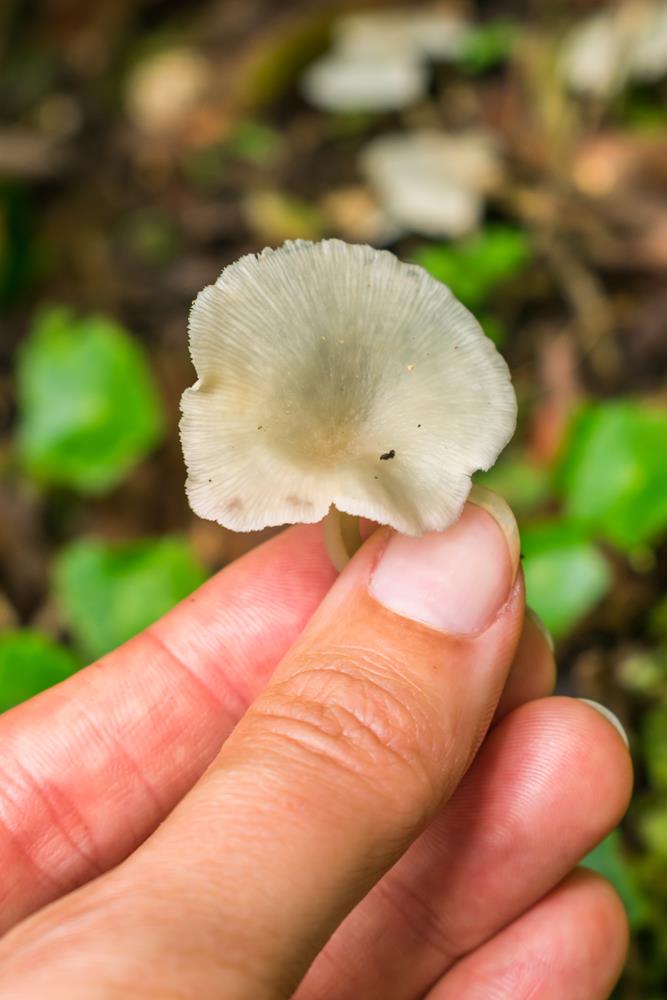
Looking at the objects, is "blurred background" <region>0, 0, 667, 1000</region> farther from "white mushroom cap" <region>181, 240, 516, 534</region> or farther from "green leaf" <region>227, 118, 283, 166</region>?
"white mushroom cap" <region>181, 240, 516, 534</region>

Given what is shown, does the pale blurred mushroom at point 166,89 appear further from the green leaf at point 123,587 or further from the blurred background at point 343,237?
the green leaf at point 123,587

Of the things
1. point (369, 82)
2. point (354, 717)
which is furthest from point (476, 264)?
point (354, 717)

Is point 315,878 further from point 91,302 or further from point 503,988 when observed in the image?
point 91,302

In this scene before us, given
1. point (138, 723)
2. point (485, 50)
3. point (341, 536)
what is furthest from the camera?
point (485, 50)

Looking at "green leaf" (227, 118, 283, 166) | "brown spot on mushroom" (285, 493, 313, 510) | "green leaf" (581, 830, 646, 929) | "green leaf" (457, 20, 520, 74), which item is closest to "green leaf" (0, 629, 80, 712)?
"brown spot on mushroom" (285, 493, 313, 510)

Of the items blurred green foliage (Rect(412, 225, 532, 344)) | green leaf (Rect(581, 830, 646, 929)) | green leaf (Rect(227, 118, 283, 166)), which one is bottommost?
green leaf (Rect(581, 830, 646, 929))

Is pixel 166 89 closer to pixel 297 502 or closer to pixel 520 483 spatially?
pixel 520 483
